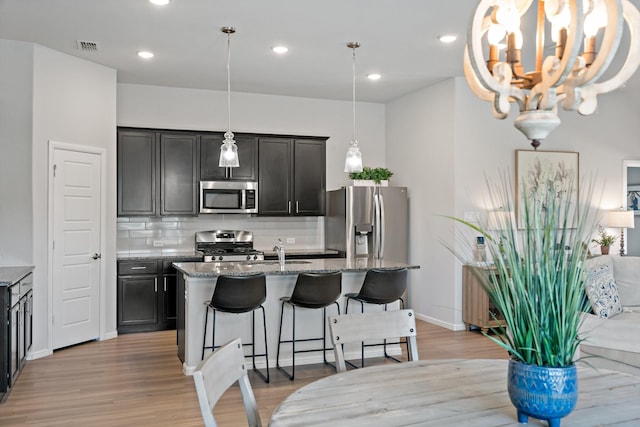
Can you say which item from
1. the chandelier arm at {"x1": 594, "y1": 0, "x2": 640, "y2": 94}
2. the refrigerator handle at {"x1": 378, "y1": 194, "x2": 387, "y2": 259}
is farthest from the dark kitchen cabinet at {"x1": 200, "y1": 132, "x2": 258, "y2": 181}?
the chandelier arm at {"x1": 594, "y1": 0, "x2": 640, "y2": 94}

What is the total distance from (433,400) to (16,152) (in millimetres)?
4704

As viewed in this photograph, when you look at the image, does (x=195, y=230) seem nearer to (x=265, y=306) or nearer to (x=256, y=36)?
(x=265, y=306)

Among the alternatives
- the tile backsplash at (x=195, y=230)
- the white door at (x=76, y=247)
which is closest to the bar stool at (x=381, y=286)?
the tile backsplash at (x=195, y=230)

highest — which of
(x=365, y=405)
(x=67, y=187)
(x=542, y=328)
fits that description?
(x=67, y=187)

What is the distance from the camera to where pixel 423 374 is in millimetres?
2090

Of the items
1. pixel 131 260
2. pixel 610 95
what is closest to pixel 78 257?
pixel 131 260

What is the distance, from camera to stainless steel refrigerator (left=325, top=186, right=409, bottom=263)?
688cm

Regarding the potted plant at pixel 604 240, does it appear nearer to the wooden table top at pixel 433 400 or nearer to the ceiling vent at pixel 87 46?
the wooden table top at pixel 433 400

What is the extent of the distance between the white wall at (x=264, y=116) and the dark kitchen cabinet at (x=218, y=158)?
0.37 metres

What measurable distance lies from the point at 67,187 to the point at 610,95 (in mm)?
6798

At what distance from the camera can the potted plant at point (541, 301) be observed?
1.43 meters

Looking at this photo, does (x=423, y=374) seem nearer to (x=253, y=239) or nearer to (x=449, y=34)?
(x=449, y=34)

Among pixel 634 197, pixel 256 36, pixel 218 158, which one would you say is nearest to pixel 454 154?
pixel 256 36

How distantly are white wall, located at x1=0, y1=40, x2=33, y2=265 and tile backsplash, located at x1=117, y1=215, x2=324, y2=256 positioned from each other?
1.61m
